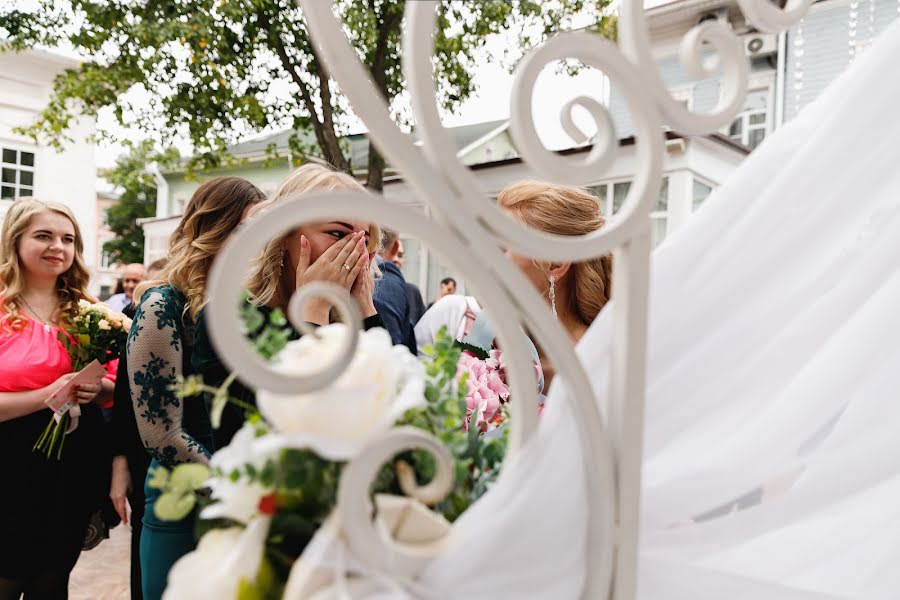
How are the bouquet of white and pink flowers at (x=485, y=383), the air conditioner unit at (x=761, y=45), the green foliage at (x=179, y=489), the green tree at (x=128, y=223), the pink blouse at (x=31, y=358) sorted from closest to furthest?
the green foliage at (x=179, y=489) → the bouquet of white and pink flowers at (x=485, y=383) → the pink blouse at (x=31, y=358) → the air conditioner unit at (x=761, y=45) → the green tree at (x=128, y=223)

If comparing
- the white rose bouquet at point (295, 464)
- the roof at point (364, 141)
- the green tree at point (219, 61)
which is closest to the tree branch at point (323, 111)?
the green tree at point (219, 61)

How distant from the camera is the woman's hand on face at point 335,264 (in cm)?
200

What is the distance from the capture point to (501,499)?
2.68ft

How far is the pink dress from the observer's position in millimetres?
2865

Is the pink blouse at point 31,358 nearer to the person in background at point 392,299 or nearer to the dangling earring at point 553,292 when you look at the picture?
the person in background at point 392,299

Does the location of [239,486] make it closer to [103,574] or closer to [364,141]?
[103,574]

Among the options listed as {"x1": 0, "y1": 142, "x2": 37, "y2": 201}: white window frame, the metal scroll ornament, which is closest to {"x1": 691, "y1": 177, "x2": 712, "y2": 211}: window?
the metal scroll ornament

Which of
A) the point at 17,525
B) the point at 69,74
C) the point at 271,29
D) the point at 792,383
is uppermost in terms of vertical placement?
the point at 271,29

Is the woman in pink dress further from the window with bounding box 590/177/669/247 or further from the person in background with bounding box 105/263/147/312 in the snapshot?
the window with bounding box 590/177/669/247

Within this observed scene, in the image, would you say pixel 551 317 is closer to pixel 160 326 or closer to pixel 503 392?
pixel 503 392

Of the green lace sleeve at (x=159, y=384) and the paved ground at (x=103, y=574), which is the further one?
the paved ground at (x=103, y=574)

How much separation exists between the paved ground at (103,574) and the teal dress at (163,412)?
250cm

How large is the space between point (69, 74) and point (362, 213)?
10.7 m

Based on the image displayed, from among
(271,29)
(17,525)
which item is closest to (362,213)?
(17,525)
